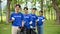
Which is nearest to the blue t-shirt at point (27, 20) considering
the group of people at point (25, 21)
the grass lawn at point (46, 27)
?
the group of people at point (25, 21)

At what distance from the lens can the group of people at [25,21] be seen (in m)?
4.86

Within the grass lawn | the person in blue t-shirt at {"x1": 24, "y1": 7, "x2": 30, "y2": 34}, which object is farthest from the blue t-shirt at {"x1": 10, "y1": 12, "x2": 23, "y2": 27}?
the grass lawn

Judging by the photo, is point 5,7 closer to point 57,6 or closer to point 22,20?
point 57,6

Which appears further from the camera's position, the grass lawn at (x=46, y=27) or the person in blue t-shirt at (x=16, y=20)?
the grass lawn at (x=46, y=27)

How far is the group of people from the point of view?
4.86 metres

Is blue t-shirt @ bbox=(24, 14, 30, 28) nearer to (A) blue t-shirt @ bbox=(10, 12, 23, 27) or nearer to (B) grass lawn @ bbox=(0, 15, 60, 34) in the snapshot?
(A) blue t-shirt @ bbox=(10, 12, 23, 27)

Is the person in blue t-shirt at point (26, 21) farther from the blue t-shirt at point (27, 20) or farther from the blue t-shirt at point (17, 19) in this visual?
the blue t-shirt at point (17, 19)

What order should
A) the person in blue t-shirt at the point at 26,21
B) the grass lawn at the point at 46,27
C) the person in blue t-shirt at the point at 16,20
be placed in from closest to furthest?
the person in blue t-shirt at the point at 16,20
the person in blue t-shirt at the point at 26,21
the grass lawn at the point at 46,27

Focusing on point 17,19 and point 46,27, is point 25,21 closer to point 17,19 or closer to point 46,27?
point 17,19

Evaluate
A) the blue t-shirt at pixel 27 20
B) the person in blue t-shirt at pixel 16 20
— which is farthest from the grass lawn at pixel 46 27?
the person in blue t-shirt at pixel 16 20

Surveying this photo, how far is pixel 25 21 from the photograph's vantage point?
17.2 ft

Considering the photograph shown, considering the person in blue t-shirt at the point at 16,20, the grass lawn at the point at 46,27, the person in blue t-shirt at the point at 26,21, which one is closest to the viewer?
the person in blue t-shirt at the point at 16,20

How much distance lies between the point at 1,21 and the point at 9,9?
1.24 metres

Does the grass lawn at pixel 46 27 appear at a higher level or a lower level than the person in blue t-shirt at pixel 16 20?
lower
